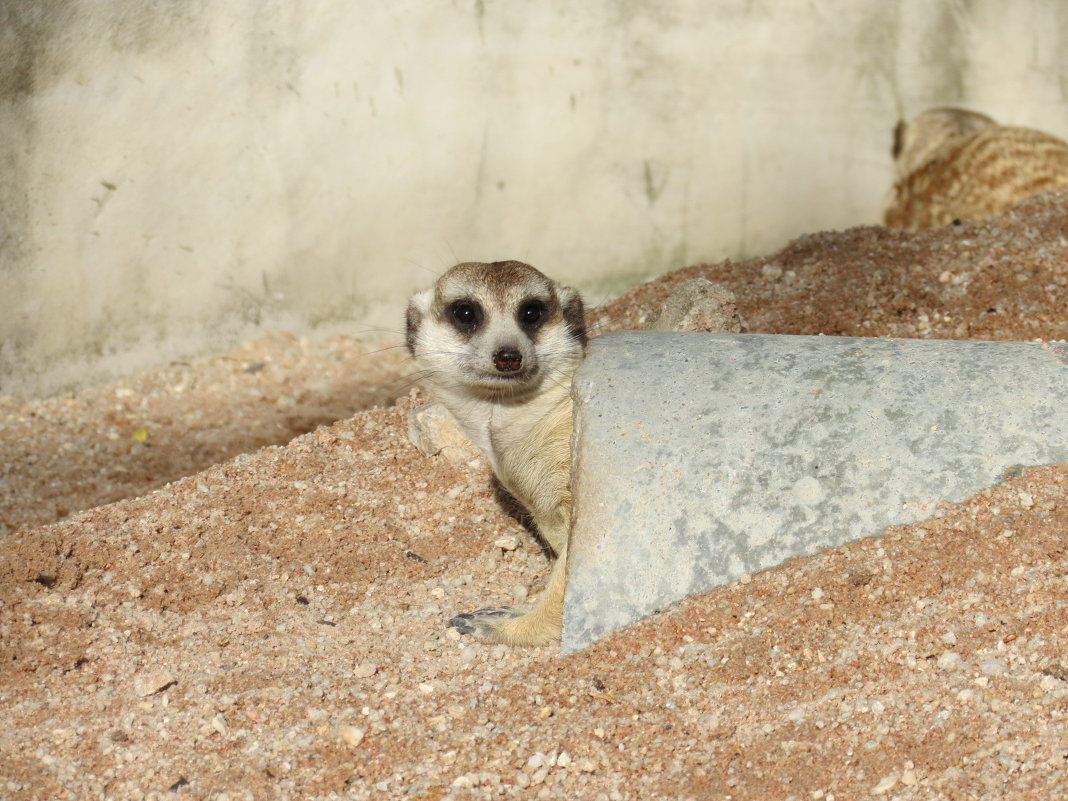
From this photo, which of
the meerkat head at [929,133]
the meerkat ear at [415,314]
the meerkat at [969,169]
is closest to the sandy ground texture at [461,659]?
the meerkat ear at [415,314]

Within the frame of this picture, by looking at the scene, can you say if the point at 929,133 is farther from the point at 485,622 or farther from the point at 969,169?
the point at 485,622

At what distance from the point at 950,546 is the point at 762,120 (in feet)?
10.3

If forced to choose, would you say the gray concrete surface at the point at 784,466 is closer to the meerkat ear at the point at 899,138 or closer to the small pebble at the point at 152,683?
the small pebble at the point at 152,683

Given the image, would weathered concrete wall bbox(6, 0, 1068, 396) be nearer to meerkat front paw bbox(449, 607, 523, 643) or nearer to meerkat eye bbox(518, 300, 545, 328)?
meerkat eye bbox(518, 300, 545, 328)

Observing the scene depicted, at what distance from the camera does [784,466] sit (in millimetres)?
2469

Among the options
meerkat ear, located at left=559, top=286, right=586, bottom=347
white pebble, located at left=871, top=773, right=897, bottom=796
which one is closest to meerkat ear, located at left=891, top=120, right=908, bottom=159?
meerkat ear, located at left=559, top=286, right=586, bottom=347

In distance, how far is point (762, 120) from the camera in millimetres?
5141

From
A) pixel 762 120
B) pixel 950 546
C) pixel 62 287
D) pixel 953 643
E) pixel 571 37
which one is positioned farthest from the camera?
pixel 762 120

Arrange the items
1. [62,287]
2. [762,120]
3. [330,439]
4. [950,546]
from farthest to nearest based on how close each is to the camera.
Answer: [762,120], [62,287], [330,439], [950,546]

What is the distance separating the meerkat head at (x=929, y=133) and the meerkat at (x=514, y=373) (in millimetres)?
2878

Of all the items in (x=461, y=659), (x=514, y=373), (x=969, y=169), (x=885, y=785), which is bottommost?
(x=461, y=659)

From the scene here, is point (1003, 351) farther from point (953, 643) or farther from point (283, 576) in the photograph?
point (283, 576)

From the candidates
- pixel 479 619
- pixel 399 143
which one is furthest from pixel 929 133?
pixel 479 619

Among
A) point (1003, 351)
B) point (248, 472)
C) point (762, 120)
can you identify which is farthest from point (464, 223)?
point (1003, 351)
